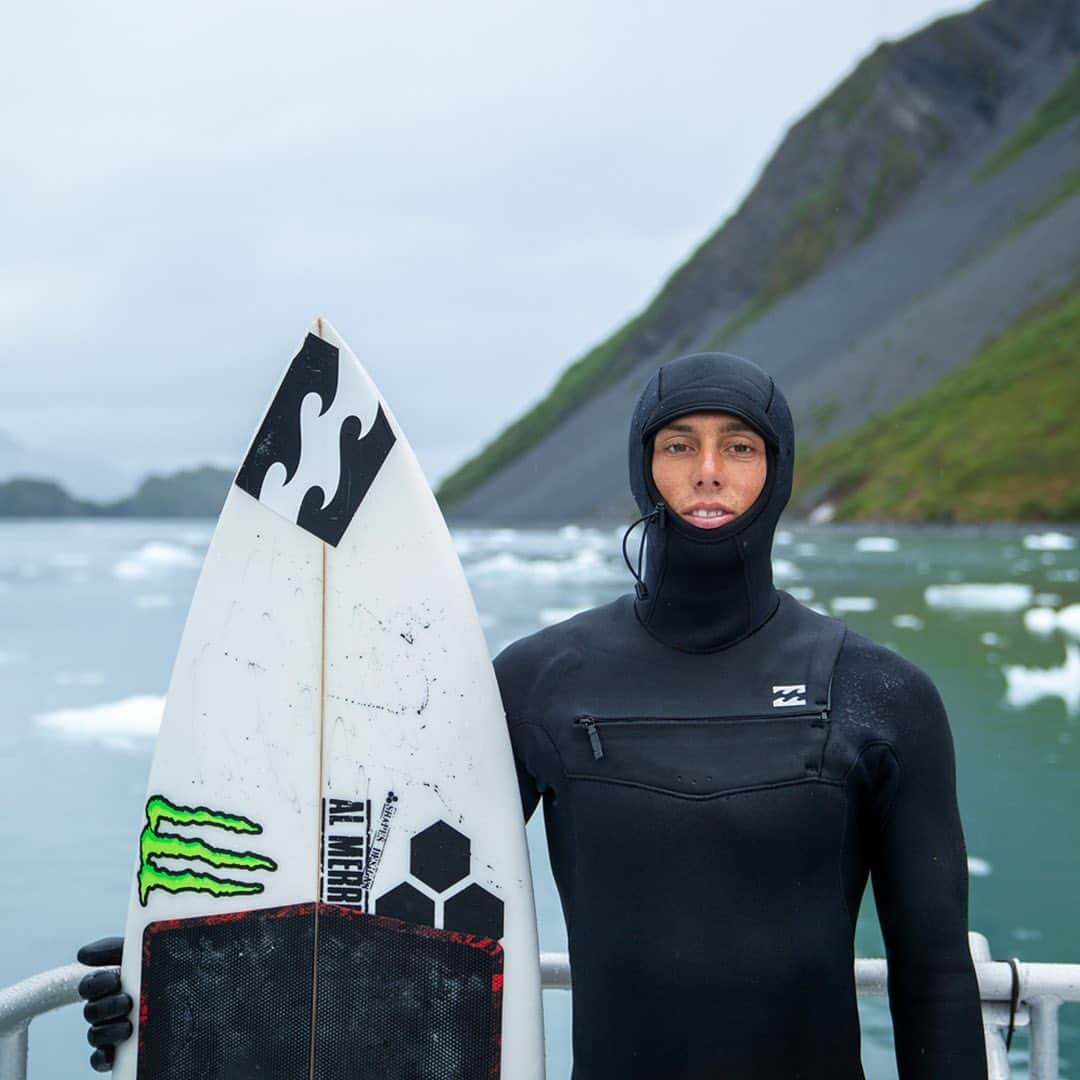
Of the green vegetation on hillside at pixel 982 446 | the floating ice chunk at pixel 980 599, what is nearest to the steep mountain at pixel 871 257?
the green vegetation on hillside at pixel 982 446

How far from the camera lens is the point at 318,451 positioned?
2143 mm

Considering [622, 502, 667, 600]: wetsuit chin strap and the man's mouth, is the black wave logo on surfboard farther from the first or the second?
the man's mouth

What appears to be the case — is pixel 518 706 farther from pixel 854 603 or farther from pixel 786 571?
pixel 786 571

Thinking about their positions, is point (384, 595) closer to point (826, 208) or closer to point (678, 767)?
point (678, 767)

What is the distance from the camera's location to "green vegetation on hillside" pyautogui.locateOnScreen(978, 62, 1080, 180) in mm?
81250

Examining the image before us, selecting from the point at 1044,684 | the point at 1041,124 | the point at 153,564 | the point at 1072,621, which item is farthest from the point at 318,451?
the point at 1041,124

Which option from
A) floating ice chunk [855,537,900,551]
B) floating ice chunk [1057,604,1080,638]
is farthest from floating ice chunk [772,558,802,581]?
floating ice chunk [1057,604,1080,638]

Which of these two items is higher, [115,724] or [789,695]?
[115,724]

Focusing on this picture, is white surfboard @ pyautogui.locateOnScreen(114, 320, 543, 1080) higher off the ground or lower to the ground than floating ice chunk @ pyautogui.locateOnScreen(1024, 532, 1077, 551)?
lower

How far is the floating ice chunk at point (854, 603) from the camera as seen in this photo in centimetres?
2091

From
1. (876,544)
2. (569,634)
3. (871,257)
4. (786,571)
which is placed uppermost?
(871,257)

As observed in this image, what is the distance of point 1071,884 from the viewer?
7902 millimetres

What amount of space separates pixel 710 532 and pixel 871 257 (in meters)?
86.6

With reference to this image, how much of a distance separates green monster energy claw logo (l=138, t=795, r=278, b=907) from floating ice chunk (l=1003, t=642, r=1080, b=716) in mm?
12147
